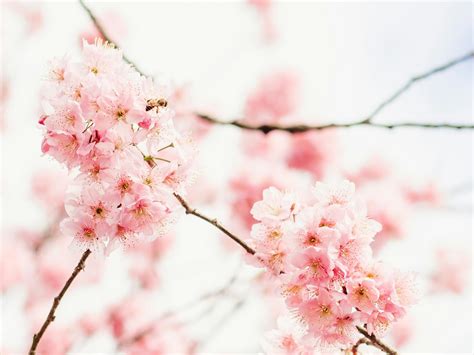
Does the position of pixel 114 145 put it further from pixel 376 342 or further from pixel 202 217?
pixel 376 342

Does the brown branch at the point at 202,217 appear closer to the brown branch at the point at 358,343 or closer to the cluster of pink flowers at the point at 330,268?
the cluster of pink flowers at the point at 330,268

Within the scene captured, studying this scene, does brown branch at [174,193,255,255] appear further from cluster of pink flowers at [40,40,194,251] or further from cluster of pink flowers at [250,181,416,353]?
cluster of pink flowers at [250,181,416,353]

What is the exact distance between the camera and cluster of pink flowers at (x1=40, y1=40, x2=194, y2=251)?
149cm

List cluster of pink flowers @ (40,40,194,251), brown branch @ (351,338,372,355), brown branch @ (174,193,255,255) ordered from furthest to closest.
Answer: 1. brown branch @ (351,338,372,355)
2. brown branch @ (174,193,255,255)
3. cluster of pink flowers @ (40,40,194,251)

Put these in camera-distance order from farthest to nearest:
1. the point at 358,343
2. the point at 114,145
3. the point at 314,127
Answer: the point at 314,127 → the point at 358,343 → the point at 114,145

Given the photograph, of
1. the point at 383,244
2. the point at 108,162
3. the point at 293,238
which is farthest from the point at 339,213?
the point at 383,244

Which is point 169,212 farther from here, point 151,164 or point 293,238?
point 293,238

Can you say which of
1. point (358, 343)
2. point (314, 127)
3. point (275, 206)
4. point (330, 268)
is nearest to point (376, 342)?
point (358, 343)

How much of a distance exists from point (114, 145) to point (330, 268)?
67cm

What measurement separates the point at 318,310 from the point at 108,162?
0.73 m

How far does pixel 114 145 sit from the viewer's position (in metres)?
1.50

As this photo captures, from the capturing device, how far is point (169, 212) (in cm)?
163

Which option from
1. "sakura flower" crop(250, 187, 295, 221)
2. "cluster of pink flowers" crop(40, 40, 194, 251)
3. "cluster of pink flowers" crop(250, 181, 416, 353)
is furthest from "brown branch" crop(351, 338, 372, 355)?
"cluster of pink flowers" crop(40, 40, 194, 251)

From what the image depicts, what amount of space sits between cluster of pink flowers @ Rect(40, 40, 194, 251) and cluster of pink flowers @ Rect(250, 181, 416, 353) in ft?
1.09
